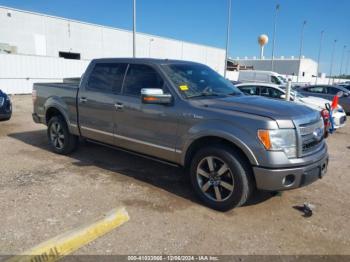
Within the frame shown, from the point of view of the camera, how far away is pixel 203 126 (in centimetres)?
394

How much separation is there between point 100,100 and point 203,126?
7.05 ft

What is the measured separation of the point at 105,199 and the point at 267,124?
231 centimetres

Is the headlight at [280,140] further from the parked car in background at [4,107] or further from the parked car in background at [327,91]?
the parked car in background at [327,91]

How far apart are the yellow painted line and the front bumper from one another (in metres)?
1.62

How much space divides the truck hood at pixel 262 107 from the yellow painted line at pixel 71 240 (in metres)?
1.78

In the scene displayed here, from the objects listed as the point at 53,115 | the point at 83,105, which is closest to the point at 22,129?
the point at 53,115

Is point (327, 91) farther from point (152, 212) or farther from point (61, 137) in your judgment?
point (152, 212)

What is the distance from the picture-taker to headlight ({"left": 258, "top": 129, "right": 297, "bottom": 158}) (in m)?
3.48

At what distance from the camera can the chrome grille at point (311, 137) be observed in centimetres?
369

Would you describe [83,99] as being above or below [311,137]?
above

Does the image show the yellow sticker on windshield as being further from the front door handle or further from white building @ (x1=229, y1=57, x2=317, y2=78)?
white building @ (x1=229, y1=57, x2=317, y2=78)

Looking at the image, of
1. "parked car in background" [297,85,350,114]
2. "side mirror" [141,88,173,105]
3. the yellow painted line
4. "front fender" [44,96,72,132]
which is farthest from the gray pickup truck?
"parked car in background" [297,85,350,114]

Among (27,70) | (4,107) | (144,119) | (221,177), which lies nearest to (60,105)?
(144,119)

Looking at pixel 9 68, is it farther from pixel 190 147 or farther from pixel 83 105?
pixel 190 147
